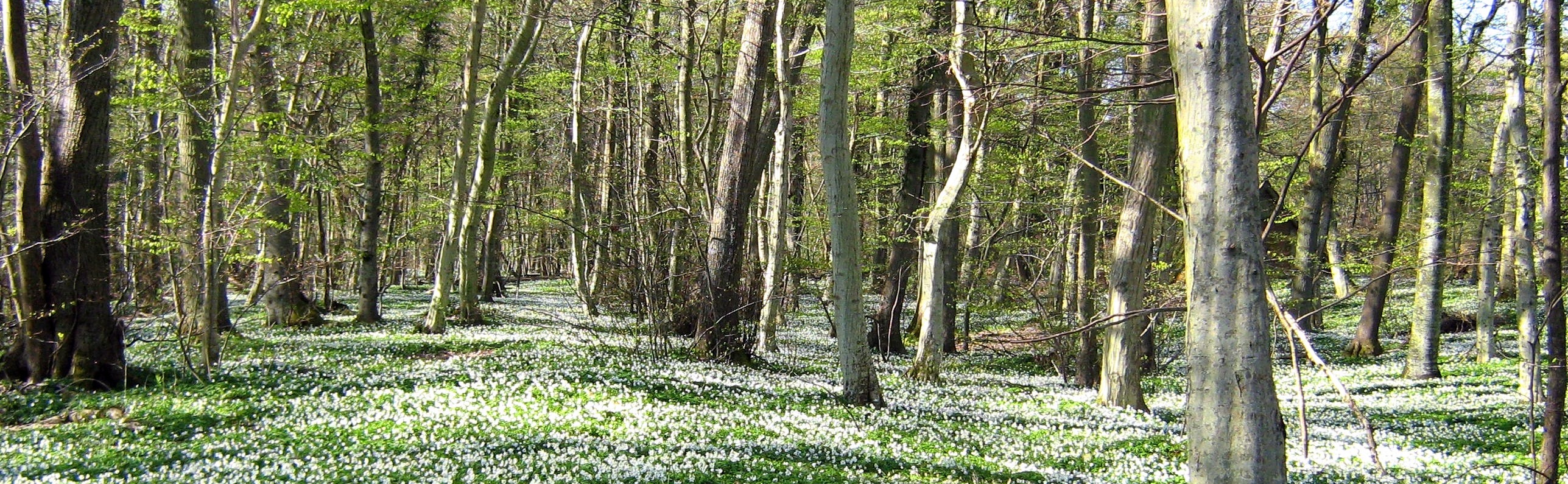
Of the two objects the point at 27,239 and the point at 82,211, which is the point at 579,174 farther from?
the point at 27,239

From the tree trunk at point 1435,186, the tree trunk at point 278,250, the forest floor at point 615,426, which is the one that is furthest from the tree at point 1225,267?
the tree trunk at point 278,250

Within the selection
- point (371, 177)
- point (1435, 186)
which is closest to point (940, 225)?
point (1435, 186)

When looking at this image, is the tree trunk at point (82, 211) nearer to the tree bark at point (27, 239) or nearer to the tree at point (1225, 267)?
the tree bark at point (27, 239)

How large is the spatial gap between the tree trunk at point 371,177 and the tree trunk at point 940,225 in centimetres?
1079

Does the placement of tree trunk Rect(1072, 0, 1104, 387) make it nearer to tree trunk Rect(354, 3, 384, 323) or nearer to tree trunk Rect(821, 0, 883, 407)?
tree trunk Rect(821, 0, 883, 407)

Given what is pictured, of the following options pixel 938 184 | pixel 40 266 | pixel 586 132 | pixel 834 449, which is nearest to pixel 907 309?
pixel 938 184

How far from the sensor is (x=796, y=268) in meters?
15.2

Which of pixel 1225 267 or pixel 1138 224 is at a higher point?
pixel 1138 224

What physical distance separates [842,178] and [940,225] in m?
2.71

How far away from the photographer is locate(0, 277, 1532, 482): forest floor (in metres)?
6.65

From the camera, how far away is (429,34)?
68.2ft

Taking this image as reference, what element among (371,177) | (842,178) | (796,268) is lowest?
(796,268)

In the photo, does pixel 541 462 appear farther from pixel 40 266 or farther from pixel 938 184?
pixel 938 184

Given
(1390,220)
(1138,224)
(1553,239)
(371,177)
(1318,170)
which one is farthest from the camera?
(1390,220)
